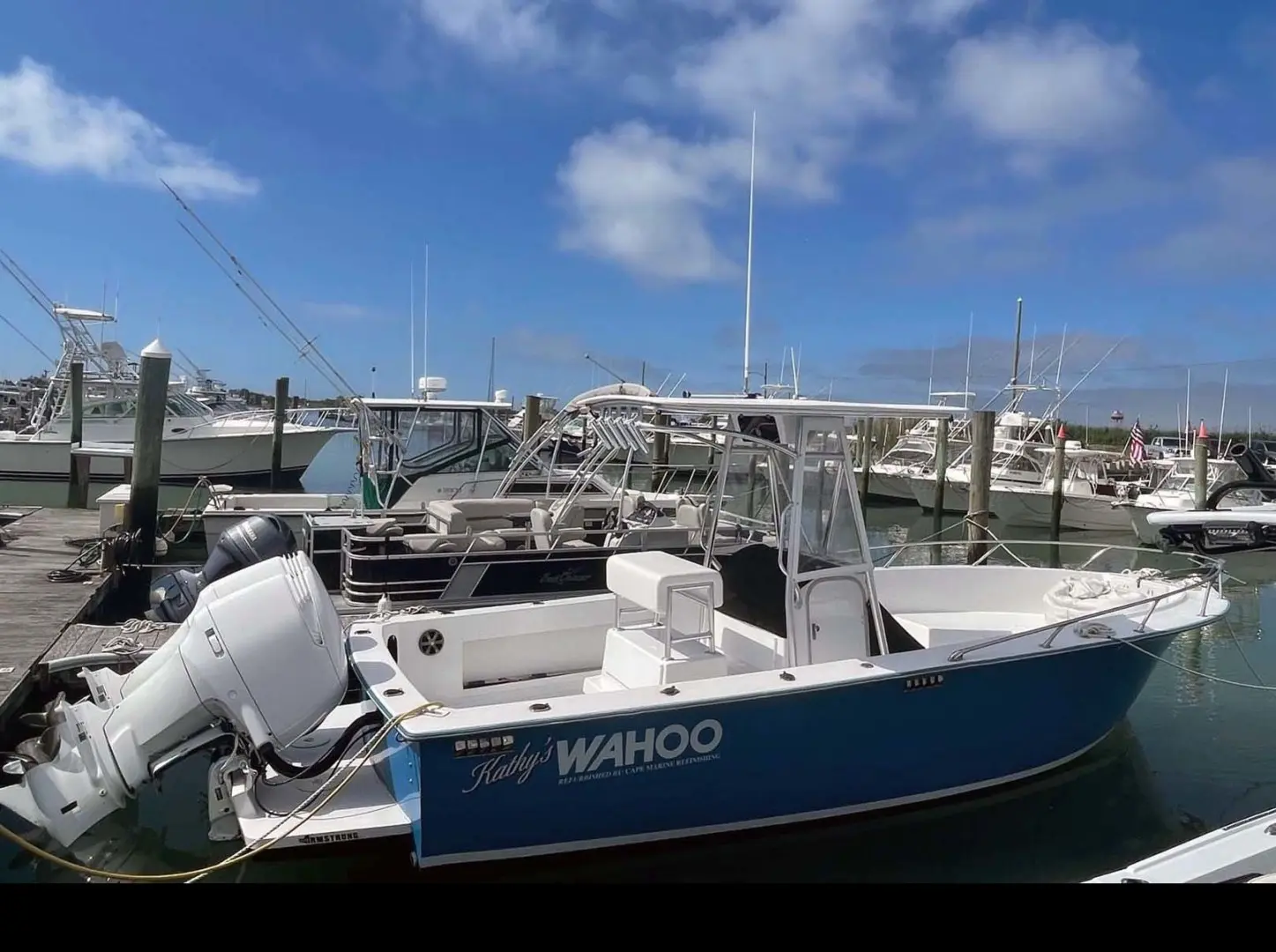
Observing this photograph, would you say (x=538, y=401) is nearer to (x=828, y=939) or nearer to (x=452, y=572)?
(x=452, y=572)

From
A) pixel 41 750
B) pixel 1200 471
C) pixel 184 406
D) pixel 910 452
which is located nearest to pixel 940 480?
pixel 910 452

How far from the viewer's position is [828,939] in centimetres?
176

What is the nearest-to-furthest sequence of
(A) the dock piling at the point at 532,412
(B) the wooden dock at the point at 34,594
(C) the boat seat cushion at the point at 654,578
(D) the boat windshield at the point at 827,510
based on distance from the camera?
(C) the boat seat cushion at the point at 654,578, (D) the boat windshield at the point at 827,510, (B) the wooden dock at the point at 34,594, (A) the dock piling at the point at 532,412

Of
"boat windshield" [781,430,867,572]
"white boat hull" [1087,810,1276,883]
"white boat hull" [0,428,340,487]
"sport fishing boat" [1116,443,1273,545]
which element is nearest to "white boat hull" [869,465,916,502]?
"sport fishing boat" [1116,443,1273,545]

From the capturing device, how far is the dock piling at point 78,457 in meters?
19.7

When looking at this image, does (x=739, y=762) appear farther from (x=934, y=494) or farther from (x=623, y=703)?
(x=934, y=494)

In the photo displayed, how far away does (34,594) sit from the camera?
8445mm

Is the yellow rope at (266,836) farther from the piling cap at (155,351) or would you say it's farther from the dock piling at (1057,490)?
the dock piling at (1057,490)

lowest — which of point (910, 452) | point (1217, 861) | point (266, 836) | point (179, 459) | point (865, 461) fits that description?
point (266, 836)

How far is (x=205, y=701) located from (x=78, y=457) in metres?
18.6

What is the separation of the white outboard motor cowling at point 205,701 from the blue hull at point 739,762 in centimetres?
60

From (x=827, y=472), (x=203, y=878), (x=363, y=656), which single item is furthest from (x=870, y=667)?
(x=203, y=878)

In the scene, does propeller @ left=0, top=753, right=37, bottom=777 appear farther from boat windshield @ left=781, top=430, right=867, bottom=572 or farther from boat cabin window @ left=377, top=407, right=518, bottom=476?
boat cabin window @ left=377, top=407, right=518, bottom=476

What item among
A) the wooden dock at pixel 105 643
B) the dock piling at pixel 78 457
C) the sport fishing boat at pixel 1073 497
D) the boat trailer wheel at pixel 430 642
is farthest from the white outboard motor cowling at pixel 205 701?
the sport fishing boat at pixel 1073 497
